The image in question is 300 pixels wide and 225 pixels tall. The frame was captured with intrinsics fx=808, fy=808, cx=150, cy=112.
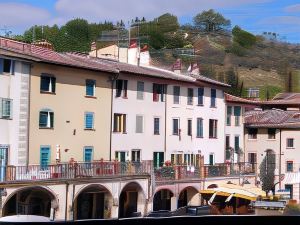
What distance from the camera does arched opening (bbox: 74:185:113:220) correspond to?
6547 mm

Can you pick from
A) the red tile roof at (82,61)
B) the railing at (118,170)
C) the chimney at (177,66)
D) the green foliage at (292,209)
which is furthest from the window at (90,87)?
the green foliage at (292,209)

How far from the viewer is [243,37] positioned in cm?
686

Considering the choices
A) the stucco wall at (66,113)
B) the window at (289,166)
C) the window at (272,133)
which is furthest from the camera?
the window at (272,133)

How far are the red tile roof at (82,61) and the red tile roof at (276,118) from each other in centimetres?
59

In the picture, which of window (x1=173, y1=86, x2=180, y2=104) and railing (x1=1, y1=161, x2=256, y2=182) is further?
window (x1=173, y1=86, x2=180, y2=104)

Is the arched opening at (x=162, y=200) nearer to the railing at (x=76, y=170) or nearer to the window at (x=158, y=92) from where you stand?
the railing at (x=76, y=170)

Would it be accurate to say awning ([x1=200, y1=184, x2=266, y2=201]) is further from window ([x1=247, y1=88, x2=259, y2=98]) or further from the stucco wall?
the stucco wall

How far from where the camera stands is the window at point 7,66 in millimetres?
6293

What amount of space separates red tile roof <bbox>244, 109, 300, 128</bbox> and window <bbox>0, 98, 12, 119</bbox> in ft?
7.76

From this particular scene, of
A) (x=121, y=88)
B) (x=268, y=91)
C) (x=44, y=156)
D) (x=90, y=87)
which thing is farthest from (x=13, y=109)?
(x=268, y=91)

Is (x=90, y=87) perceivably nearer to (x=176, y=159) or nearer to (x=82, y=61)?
(x=82, y=61)

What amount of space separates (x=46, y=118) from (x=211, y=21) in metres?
1.59

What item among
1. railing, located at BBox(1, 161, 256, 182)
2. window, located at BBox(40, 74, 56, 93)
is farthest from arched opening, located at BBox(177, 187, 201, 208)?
window, located at BBox(40, 74, 56, 93)

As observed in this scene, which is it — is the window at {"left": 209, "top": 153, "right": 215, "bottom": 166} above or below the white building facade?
below
